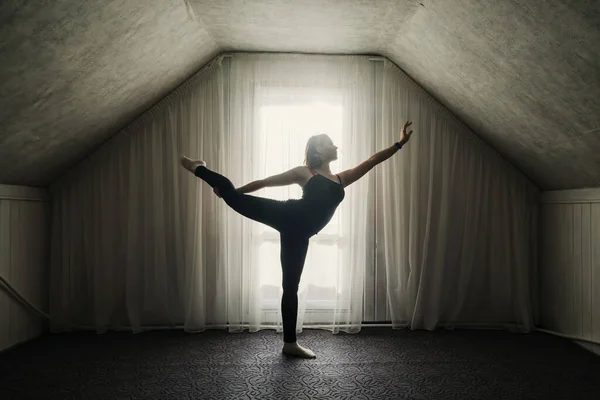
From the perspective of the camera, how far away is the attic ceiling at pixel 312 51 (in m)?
2.15

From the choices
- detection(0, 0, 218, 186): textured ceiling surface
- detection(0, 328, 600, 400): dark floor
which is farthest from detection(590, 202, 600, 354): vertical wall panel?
detection(0, 0, 218, 186): textured ceiling surface

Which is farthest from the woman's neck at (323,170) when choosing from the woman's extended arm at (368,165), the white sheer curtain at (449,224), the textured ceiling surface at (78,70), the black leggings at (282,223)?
the textured ceiling surface at (78,70)

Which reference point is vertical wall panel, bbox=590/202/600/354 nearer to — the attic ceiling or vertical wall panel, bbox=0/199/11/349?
the attic ceiling

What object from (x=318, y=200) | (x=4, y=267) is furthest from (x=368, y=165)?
(x=4, y=267)

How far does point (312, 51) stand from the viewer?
3.71 meters

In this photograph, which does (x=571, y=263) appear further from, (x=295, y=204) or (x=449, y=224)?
(x=295, y=204)

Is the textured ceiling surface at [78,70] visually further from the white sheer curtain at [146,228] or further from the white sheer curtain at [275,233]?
the white sheer curtain at [275,233]

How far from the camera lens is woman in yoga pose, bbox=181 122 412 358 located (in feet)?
8.91

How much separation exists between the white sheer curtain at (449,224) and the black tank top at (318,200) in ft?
3.13

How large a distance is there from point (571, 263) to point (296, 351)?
7.69 feet

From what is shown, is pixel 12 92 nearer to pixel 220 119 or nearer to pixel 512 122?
pixel 220 119

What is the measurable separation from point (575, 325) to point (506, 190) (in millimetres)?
1229

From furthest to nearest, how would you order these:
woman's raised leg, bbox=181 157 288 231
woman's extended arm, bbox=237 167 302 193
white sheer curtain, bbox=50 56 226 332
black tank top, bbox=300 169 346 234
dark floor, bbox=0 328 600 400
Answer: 1. white sheer curtain, bbox=50 56 226 332
2. woman's extended arm, bbox=237 167 302 193
3. black tank top, bbox=300 169 346 234
4. woman's raised leg, bbox=181 157 288 231
5. dark floor, bbox=0 328 600 400

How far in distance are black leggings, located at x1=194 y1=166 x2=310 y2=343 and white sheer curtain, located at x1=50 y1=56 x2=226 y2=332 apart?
896 mm
